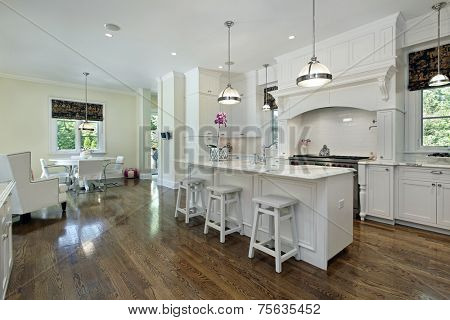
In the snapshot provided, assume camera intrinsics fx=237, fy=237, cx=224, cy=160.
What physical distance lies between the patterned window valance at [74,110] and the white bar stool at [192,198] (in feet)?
18.0

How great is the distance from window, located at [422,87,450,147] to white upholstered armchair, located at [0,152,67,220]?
19.5 ft

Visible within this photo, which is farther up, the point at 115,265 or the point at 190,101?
the point at 190,101

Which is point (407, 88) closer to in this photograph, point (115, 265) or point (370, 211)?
point (370, 211)

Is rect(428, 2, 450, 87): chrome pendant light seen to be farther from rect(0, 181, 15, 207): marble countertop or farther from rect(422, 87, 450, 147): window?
rect(0, 181, 15, 207): marble countertop

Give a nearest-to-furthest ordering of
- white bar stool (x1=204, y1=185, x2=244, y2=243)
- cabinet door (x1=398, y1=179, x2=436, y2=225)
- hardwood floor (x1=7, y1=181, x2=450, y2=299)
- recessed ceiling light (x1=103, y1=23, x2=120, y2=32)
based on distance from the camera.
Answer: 1. hardwood floor (x1=7, y1=181, x2=450, y2=299)
2. white bar stool (x1=204, y1=185, x2=244, y2=243)
3. cabinet door (x1=398, y1=179, x2=436, y2=225)
4. recessed ceiling light (x1=103, y1=23, x2=120, y2=32)

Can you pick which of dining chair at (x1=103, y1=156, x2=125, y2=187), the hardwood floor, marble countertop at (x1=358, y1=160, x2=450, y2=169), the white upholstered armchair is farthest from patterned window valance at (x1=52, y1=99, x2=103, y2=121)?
marble countertop at (x1=358, y1=160, x2=450, y2=169)

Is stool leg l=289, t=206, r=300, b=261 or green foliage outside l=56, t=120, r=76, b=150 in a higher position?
green foliage outside l=56, t=120, r=76, b=150

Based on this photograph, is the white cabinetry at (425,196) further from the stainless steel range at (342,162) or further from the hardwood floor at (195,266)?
the stainless steel range at (342,162)

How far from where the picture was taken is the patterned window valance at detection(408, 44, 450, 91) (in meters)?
3.40

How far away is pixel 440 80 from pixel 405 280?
2500mm

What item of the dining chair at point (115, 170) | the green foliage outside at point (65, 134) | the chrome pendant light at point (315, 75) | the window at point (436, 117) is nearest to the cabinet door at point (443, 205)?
the window at point (436, 117)

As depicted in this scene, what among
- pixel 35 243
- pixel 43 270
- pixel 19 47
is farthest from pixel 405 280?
pixel 19 47

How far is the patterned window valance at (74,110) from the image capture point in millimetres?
7070

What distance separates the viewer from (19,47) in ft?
15.1
